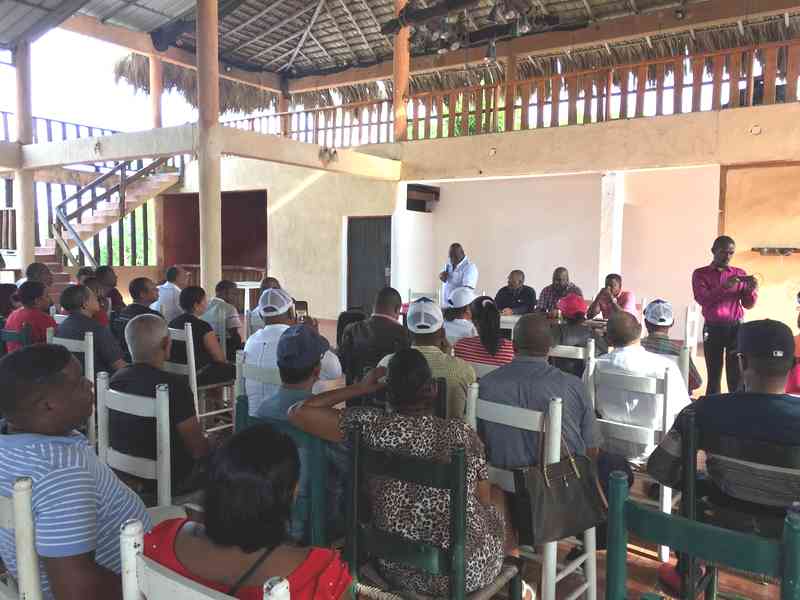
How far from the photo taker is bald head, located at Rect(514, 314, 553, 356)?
7.85ft

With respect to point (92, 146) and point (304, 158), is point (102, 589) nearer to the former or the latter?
point (304, 158)

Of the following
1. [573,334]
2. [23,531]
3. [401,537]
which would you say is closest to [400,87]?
[573,334]

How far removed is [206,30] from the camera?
7.19m

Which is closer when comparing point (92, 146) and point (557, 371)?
point (557, 371)

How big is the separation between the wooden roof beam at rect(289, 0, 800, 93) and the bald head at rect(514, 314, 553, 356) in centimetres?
824

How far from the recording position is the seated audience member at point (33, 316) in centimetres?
421

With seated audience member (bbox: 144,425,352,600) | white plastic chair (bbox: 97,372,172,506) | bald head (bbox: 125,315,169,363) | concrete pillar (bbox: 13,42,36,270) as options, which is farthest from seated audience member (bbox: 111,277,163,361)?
concrete pillar (bbox: 13,42,36,270)

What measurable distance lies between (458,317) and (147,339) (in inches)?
96.7

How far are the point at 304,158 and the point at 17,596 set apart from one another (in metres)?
7.36

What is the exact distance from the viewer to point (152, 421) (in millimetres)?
2359

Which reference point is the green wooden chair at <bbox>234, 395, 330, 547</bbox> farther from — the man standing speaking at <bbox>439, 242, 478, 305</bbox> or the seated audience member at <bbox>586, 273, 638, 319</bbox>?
the man standing speaking at <bbox>439, 242, 478, 305</bbox>

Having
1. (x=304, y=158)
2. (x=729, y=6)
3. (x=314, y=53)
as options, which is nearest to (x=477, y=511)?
(x=304, y=158)

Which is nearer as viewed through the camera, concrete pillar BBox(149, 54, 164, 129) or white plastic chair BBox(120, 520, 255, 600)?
white plastic chair BBox(120, 520, 255, 600)

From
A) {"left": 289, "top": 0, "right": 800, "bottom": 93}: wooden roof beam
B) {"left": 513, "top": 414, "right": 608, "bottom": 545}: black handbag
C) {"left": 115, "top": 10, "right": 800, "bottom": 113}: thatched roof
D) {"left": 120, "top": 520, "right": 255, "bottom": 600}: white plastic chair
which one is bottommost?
{"left": 513, "top": 414, "right": 608, "bottom": 545}: black handbag
